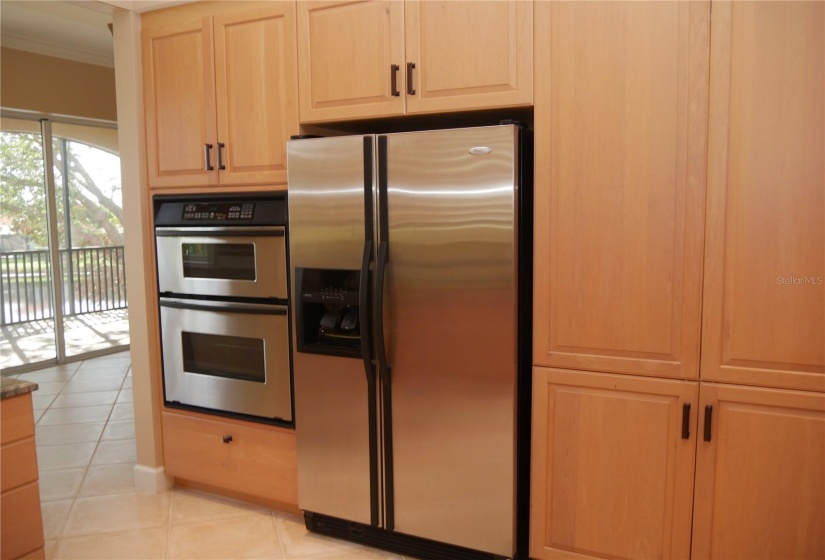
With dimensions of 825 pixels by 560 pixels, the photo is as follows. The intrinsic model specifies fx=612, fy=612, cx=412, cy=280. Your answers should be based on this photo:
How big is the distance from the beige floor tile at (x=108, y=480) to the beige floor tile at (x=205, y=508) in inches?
13.1

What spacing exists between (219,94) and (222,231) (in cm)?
59

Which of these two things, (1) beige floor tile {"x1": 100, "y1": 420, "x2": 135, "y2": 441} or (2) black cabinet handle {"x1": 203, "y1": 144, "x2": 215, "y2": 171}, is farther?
(1) beige floor tile {"x1": 100, "y1": 420, "x2": 135, "y2": 441}

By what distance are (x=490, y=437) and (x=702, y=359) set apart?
75cm

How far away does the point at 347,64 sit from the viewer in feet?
7.74

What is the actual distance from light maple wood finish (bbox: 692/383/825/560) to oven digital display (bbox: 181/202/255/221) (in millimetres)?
1877

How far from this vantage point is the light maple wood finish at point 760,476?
1.85m

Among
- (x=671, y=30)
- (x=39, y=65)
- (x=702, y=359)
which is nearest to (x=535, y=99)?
(x=671, y=30)

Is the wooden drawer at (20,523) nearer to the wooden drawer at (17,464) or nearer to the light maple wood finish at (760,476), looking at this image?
the wooden drawer at (17,464)

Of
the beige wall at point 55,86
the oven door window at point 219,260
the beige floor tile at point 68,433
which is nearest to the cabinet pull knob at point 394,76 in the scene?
the oven door window at point 219,260

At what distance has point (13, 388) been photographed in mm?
2115

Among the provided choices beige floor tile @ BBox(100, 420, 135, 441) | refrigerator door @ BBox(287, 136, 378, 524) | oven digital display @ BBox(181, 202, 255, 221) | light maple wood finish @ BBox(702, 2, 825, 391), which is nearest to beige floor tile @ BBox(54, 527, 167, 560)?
refrigerator door @ BBox(287, 136, 378, 524)

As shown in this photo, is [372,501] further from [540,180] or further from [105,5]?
[105,5]

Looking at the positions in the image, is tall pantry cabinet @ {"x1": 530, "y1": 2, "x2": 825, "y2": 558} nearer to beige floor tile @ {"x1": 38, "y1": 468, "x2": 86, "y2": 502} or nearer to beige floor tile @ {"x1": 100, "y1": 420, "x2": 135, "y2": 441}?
beige floor tile @ {"x1": 38, "y1": 468, "x2": 86, "y2": 502}

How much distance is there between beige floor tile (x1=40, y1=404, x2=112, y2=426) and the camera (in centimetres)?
416
